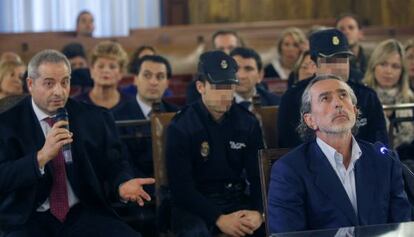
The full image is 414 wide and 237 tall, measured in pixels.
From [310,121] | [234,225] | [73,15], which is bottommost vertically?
[234,225]

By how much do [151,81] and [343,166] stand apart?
199 centimetres

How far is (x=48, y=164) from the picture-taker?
3307 millimetres

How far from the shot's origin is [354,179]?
9.40 ft

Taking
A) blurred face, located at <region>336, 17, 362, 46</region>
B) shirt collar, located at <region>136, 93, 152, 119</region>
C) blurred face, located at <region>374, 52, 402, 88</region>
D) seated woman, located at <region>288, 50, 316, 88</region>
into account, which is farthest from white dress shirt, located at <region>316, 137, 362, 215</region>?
blurred face, located at <region>336, 17, 362, 46</region>

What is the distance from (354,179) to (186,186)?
2.98ft

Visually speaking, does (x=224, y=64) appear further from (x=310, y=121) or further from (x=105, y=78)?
(x=105, y=78)

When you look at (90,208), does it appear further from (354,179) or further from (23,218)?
(354,179)

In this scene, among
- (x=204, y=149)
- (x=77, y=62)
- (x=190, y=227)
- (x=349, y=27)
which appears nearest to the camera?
(x=190, y=227)

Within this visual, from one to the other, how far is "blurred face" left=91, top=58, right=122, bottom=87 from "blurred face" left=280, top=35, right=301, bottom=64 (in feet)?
5.47

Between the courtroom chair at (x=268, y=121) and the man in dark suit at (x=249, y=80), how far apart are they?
58 cm

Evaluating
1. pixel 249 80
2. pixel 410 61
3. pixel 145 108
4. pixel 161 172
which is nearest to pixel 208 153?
pixel 161 172

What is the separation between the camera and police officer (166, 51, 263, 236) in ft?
11.6

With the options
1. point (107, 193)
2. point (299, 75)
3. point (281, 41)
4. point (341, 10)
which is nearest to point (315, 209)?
point (107, 193)

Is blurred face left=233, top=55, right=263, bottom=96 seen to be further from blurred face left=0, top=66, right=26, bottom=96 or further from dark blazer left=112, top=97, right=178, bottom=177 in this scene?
blurred face left=0, top=66, right=26, bottom=96
